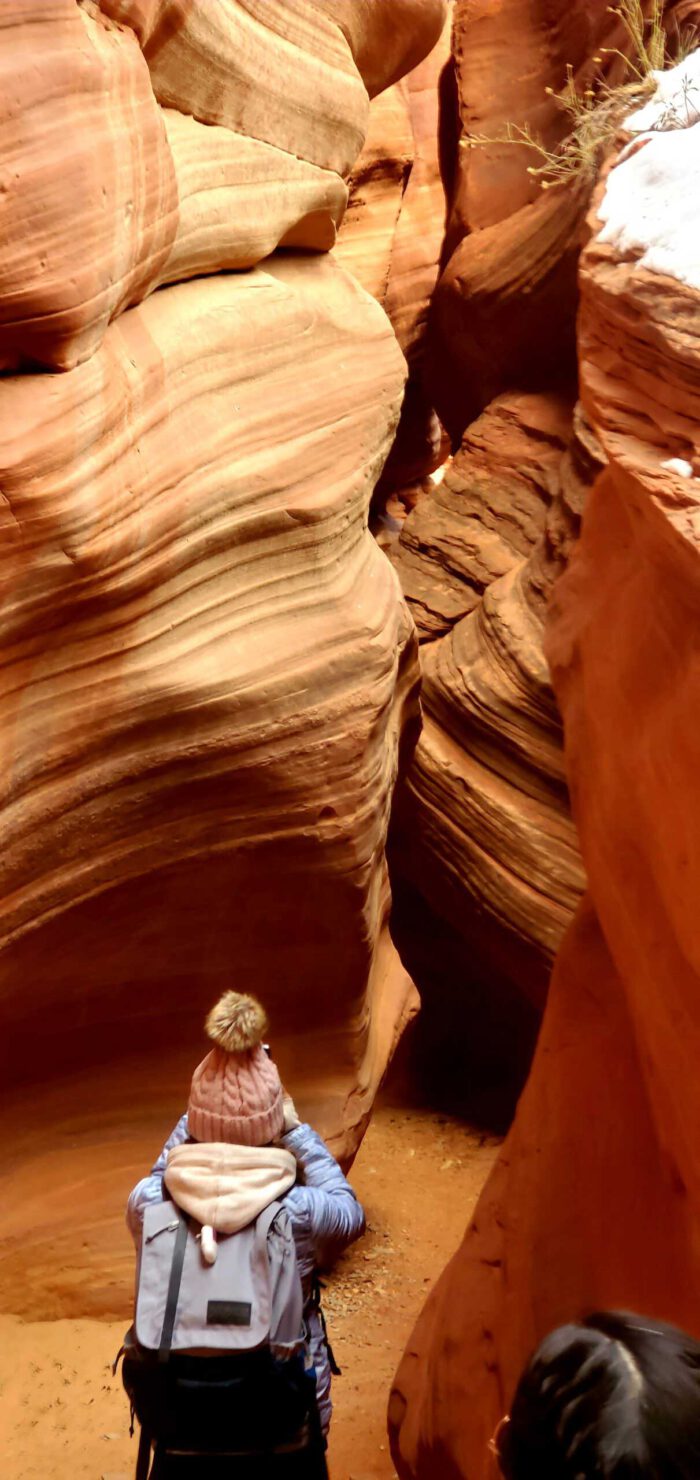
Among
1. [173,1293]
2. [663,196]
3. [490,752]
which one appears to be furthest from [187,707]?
[490,752]

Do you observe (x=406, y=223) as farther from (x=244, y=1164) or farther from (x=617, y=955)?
(x=244, y=1164)

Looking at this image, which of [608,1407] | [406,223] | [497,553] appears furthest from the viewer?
[406,223]

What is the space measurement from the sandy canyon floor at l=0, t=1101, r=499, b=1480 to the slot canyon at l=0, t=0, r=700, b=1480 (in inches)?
0.7

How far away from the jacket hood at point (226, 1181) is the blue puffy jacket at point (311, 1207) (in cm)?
6

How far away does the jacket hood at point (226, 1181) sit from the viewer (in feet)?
7.97

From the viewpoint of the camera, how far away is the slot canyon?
2494mm

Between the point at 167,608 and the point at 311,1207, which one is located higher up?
the point at 167,608

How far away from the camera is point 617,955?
2523 mm

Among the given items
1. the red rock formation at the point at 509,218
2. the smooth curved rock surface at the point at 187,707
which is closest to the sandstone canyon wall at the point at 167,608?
the smooth curved rock surface at the point at 187,707

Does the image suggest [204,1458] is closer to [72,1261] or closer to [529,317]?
[72,1261]

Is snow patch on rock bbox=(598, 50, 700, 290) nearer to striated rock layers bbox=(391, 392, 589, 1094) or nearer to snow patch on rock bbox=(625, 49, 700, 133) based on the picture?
snow patch on rock bbox=(625, 49, 700, 133)

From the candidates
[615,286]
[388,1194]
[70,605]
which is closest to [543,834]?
[388,1194]

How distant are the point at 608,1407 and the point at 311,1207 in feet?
4.49

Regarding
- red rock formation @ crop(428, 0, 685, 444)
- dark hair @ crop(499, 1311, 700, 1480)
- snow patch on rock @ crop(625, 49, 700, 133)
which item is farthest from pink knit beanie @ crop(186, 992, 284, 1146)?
red rock formation @ crop(428, 0, 685, 444)
